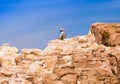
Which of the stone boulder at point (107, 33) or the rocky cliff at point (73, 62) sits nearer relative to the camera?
the rocky cliff at point (73, 62)

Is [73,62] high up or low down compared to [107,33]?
down

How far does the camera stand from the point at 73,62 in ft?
131

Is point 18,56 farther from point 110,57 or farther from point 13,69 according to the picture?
point 110,57

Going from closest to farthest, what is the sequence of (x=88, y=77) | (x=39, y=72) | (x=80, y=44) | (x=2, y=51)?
(x=88, y=77)
(x=39, y=72)
(x=80, y=44)
(x=2, y=51)

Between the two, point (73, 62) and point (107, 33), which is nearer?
point (73, 62)

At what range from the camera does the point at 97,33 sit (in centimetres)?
4409

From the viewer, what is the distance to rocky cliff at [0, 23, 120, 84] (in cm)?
3834

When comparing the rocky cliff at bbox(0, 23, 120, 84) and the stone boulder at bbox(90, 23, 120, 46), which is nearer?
the rocky cliff at bbox(0, 23, 120, 84)

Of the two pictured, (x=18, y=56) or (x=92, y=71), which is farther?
(x=18, y=56)

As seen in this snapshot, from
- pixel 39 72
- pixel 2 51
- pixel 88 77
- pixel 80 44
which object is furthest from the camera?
pixel 2 51

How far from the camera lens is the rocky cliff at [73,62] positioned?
1510 inches

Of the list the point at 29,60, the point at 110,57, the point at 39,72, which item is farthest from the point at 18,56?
the point at 110,57

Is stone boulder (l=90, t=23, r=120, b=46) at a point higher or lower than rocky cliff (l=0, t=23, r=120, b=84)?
higher

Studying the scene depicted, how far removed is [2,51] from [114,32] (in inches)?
595
